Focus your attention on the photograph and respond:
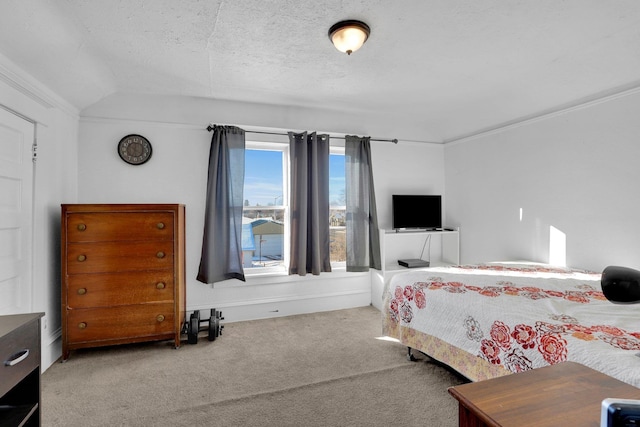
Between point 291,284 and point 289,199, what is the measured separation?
1024 millimetres

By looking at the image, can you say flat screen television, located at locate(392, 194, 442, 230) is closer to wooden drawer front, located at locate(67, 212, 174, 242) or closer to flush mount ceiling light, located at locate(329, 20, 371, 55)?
flush mount ceiling light, located at locate(329, 20, 371, 55)

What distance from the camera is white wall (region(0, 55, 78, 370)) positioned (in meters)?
2.37

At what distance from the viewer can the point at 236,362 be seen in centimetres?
263

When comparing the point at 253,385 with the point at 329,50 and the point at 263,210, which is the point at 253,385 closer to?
the point at 263,210

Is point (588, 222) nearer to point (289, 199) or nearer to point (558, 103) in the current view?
point (558, 103)

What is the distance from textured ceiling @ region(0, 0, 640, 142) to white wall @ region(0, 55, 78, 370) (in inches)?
5.8

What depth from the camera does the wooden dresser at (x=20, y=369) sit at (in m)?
1.20

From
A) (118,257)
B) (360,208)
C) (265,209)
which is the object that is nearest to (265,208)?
(265,209)

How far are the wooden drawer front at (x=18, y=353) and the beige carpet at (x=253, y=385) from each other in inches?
32.4

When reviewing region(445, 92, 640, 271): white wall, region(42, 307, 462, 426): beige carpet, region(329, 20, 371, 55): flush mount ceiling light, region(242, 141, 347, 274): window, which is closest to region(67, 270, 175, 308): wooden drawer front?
region(42, 307, 462, 426): beige carpet

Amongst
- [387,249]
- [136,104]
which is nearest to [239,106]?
[136,104]

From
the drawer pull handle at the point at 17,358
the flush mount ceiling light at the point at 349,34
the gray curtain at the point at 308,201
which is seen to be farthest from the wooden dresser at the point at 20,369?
the gray curtain at the point at 308,201

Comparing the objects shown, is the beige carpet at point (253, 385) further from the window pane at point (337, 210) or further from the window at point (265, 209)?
the window pane at point (337, 210)

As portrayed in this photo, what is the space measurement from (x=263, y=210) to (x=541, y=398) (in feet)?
10.9
